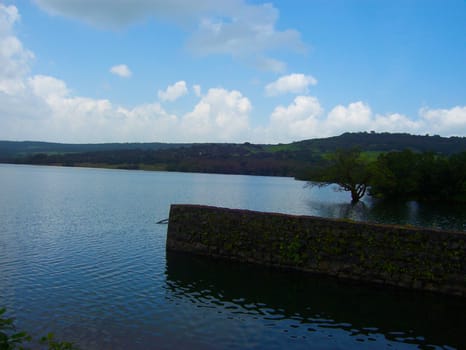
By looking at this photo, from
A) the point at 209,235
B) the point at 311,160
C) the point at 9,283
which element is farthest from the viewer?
the point at 311,160

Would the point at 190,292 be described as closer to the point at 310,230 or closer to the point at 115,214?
the point at 310,230

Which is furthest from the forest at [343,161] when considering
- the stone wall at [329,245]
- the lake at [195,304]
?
the lake at [195,304]

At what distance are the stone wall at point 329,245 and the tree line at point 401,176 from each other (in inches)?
1710

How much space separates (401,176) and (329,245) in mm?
54012

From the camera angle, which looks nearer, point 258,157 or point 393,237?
point 393,237

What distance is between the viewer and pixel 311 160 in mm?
154500

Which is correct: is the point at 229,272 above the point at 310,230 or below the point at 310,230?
below

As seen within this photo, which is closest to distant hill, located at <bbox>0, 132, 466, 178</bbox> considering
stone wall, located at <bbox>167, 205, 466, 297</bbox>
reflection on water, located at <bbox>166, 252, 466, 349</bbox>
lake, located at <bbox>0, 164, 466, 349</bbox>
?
stone wall, located at <bbox>167, 205, 466, 297</bbox>

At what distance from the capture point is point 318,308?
14.8 meters

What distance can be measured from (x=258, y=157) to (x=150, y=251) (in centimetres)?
15253

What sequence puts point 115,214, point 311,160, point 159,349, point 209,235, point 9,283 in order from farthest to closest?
point 311,160
point 115,214
point 209,235
point 9,283
point 159,349

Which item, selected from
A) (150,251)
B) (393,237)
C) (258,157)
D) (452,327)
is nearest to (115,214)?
(150,251)

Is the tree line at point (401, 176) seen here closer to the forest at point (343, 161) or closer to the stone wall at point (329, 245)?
the forest at point (343, 161)

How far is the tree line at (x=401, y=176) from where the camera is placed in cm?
6109
